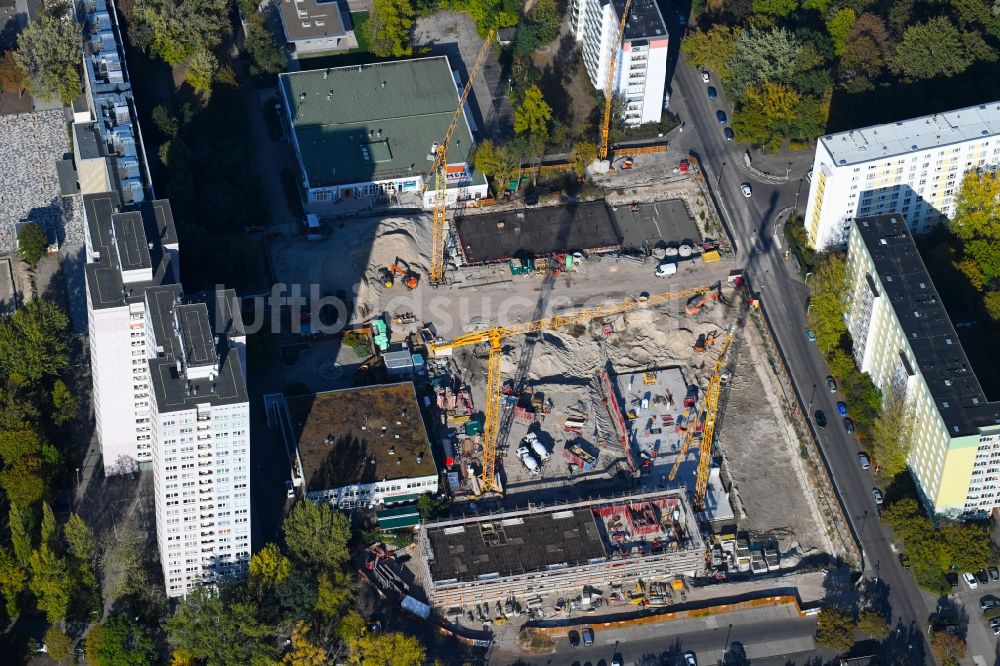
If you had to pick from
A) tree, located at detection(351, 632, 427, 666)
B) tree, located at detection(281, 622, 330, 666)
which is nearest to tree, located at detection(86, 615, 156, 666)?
tree, located at detection(281, 622, 330, 666)

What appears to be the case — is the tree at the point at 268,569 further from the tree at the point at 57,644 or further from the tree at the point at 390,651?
the tree at the point at 57,644

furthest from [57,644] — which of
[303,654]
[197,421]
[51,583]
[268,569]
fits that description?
[197,421]

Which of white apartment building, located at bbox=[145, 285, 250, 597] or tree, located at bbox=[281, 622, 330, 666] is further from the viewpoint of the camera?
tree, located at bbox=[281, 622, 330, 666]

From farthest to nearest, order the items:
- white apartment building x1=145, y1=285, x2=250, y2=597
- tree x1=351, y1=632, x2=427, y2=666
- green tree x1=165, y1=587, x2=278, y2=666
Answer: green tree x1=165, y1=587, x2=278, y2=666
tree x1=351, y1=632, x2=427, y2=666
white apartment building x1=145, y1=285, x2=250, y2=597

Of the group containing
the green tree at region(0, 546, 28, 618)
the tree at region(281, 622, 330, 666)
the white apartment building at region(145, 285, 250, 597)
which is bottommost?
the tree at region(281, 622, 330, 666)

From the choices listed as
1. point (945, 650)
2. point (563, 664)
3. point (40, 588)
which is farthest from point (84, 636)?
point (945, 650)

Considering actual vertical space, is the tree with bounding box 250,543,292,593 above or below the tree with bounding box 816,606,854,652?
above

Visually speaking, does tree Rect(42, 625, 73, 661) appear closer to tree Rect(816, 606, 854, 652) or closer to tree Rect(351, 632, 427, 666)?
tree Rect(351, 632, 427, 666)
